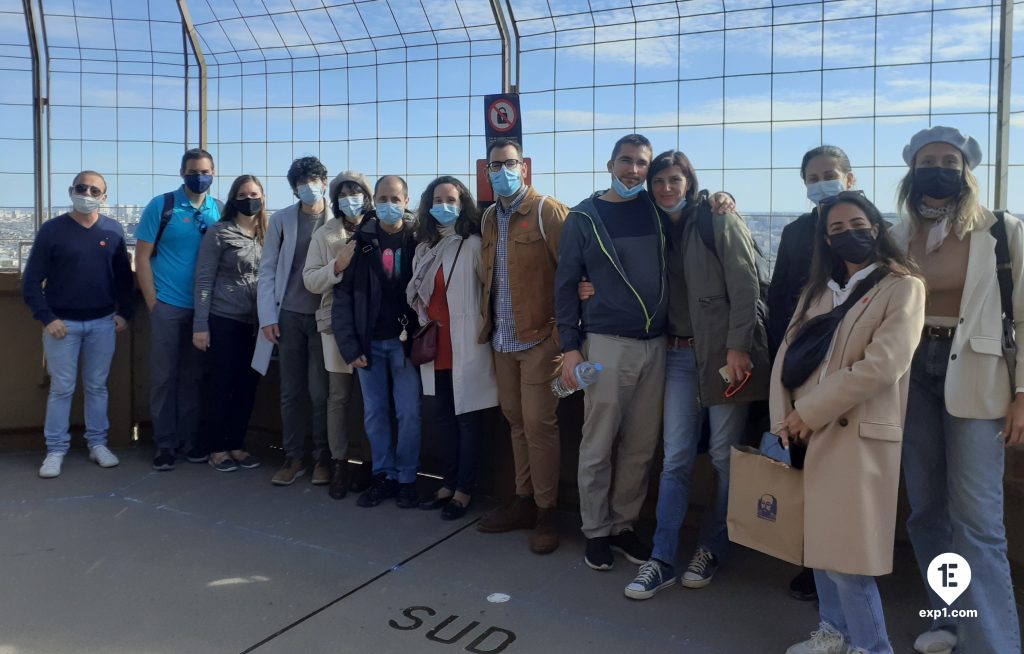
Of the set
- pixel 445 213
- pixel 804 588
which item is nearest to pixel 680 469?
pixel 804 588

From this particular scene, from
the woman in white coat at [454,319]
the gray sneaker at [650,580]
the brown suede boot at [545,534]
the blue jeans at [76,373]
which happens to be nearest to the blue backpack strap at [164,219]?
the blue jeans at [76,373]

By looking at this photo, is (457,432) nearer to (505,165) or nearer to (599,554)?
(599,554)

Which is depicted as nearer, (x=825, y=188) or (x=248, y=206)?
(x=825, y=188)

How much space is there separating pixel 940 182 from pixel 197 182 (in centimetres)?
431

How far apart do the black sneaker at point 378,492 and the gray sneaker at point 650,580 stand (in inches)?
65.9

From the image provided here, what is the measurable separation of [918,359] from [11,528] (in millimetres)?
4279

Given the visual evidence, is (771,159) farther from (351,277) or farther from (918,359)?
(351,277)

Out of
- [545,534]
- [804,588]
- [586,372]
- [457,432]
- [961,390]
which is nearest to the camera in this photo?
[961,390]

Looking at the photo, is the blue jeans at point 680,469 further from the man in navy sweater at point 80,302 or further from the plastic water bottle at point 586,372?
the man in navy sweater at point 80,302

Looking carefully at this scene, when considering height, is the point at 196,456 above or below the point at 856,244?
below

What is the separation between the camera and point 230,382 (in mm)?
5246

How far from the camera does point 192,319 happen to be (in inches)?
210

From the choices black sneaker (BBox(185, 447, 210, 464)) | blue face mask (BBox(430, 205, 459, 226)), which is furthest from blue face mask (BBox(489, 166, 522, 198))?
black sneaker (BBox(185, 447, 210, 464))

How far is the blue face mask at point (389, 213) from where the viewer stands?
14.7 feet
